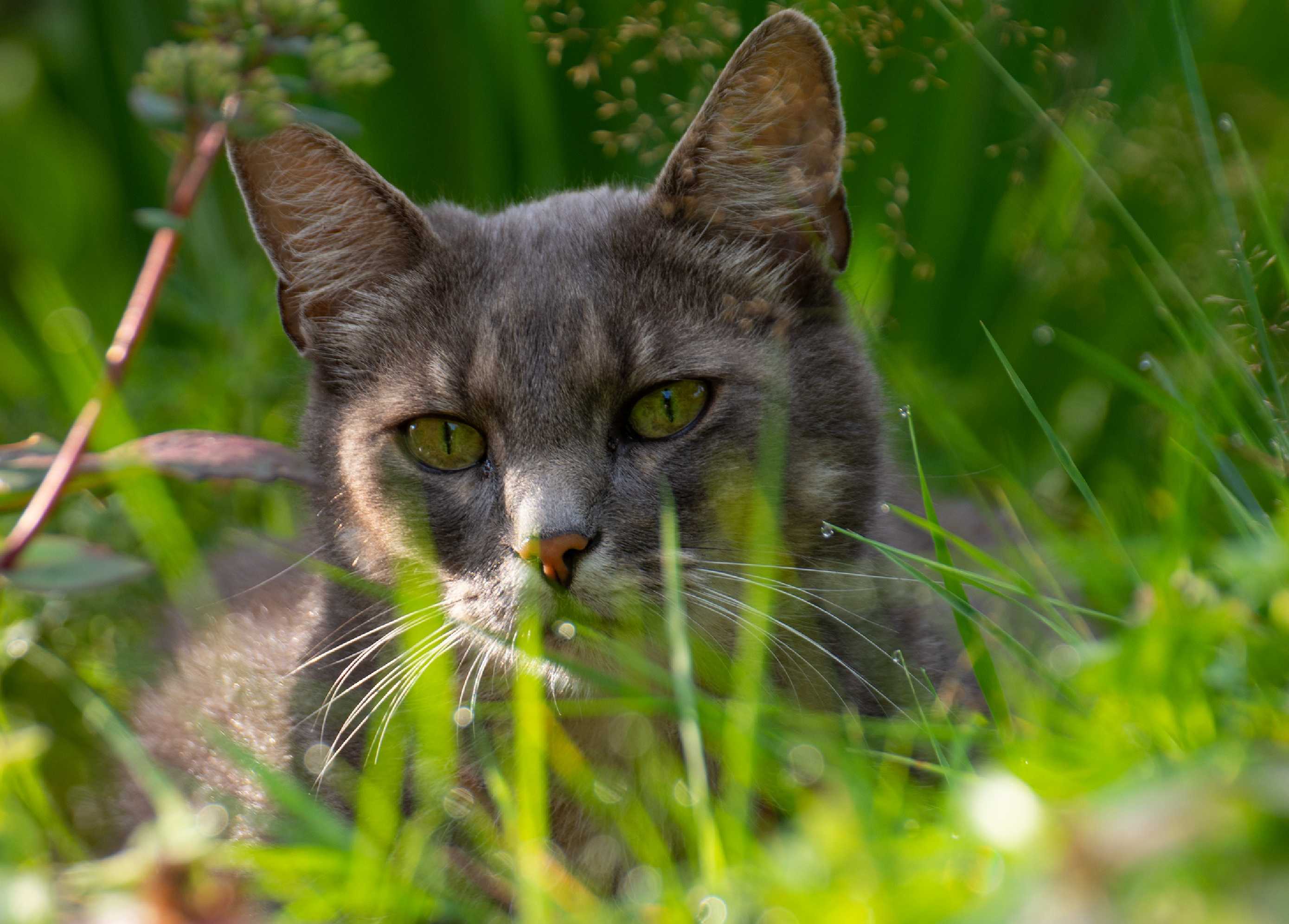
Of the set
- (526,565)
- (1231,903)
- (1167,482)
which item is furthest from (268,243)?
(1231,903)

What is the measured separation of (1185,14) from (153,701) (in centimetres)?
226

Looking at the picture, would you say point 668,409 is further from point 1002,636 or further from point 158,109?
point 158,109

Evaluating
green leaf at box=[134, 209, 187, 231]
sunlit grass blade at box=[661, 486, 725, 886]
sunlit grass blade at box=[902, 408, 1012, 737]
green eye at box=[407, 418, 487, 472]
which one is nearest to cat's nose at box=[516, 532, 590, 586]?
sunlit grass blade at box=[661, 486, 725, 886]

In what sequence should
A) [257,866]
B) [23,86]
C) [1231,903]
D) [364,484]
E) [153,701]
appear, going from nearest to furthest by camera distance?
1. [1231,903]
2. [257,866]
3. [364,484]
4. [153,701]
5. [23,86]

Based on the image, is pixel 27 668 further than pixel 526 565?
Yes

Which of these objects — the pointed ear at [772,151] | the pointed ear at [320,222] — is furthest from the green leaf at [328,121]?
the pointed ear at [772,151]

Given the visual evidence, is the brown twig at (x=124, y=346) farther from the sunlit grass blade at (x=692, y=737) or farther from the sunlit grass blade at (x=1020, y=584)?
the sunlit grass blade at (x=1020, y=584)

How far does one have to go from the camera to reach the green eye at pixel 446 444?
1535 millimetres

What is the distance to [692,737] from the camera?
0.95m

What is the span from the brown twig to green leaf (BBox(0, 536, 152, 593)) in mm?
17

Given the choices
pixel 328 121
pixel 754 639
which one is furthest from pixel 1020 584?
pixel 328 121

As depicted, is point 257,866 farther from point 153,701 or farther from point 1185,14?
point 1185,14

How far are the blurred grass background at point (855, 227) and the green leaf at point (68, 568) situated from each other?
67cm

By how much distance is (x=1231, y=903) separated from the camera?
546 millimetres
